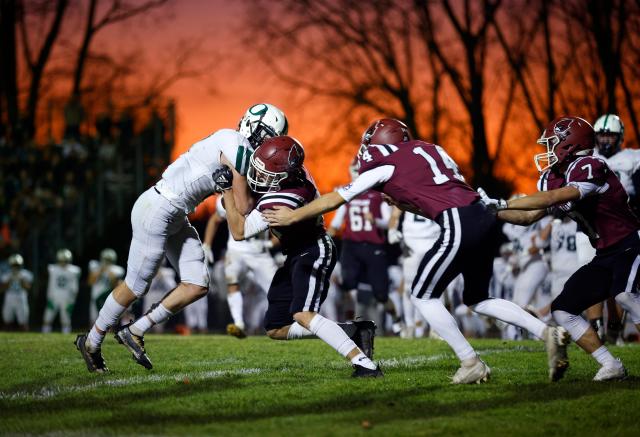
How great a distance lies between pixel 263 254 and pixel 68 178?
10288mm

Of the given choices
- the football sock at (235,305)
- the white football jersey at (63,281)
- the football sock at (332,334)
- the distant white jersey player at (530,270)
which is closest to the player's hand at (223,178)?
the football sock at (332,334)

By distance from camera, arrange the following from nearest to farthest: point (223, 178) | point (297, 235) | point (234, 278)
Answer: point (223, 178)
point (297, 235)
point (234, 278)

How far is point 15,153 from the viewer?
2189 centimetres


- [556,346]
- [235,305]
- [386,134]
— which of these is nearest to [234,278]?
[235,305]

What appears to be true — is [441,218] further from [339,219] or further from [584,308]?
[339,219]

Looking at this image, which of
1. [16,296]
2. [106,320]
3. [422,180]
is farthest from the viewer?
[16,296]

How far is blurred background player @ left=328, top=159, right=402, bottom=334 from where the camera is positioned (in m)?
12.9

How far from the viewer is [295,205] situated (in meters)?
6.04

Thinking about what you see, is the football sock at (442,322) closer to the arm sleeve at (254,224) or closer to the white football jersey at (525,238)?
the arm sleeve at (254,224)

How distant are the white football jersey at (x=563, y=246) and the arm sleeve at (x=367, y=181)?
5.73m

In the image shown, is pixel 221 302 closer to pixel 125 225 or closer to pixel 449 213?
pixel 125 225

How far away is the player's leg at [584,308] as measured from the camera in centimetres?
597

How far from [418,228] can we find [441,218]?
22.2 ft

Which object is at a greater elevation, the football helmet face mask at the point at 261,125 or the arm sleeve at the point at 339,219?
the football helmet face mask at the point at 261,125
